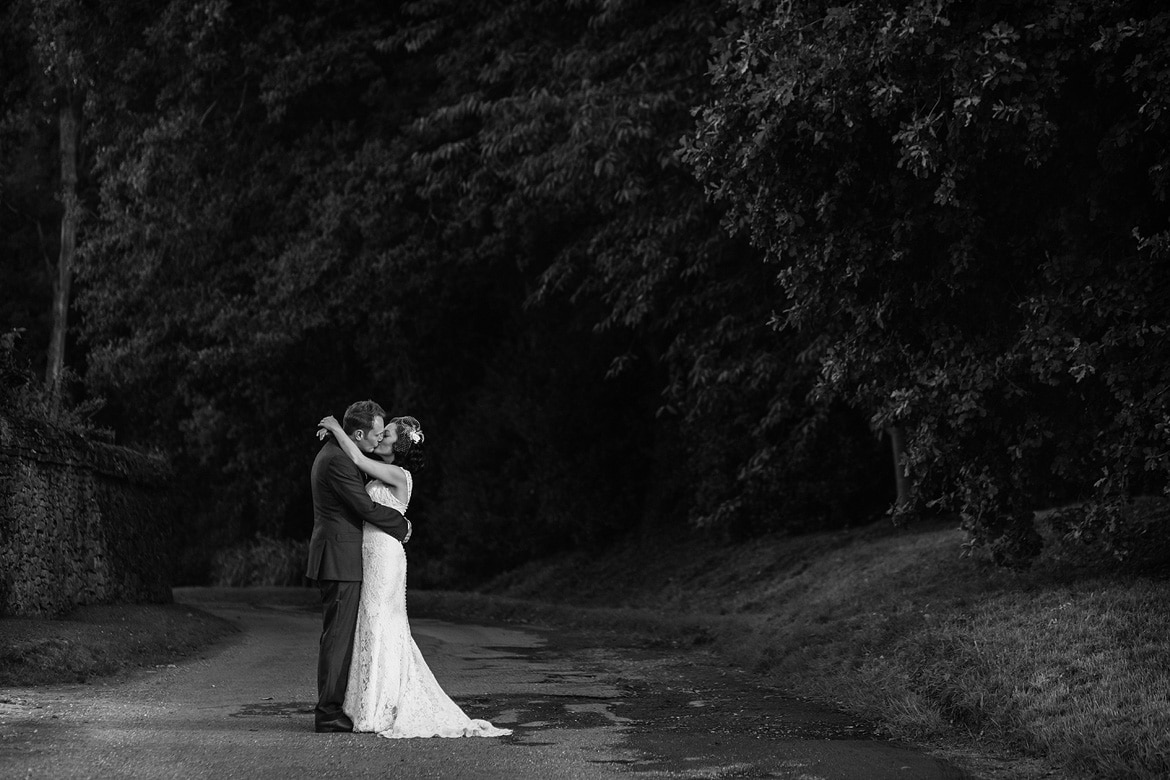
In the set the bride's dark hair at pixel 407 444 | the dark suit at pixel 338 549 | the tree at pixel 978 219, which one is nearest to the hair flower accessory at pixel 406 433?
the bride's dark hair at pixel 407 444

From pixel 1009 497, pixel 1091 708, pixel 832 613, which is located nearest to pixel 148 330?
pixel 832 613

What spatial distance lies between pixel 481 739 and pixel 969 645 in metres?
3.92

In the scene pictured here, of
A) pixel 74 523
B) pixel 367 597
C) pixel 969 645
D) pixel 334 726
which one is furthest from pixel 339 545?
pixel 74 523

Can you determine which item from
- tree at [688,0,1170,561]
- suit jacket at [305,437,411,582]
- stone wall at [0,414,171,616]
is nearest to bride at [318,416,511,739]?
suit jacket at [305,437,411,582]

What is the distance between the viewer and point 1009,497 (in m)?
12.4

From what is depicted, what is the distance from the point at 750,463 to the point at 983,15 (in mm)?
10530

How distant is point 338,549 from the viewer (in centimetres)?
904

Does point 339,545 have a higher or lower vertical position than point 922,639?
higher

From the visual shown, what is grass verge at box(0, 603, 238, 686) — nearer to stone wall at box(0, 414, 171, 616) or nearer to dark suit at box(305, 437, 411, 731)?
stone wall at box(0, 414, 171, 616)

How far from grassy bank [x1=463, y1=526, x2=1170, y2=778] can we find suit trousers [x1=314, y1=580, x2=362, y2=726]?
143 inches

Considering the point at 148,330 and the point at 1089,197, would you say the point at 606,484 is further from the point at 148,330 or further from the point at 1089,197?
the point at 1089,197

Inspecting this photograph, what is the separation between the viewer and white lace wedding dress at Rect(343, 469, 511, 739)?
873 centimetres

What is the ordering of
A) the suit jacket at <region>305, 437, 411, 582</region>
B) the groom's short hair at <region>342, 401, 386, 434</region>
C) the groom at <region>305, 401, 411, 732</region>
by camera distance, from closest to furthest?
1. the groom at <region>305, 401, 411, 732</region>
2. the suit jacket at <region>305, 437, 411, 582</region>
3. the groom's short hair at <region>342, 401, 386, 434</region>

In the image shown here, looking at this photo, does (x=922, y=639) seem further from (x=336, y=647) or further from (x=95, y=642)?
(x=95, y=642)
